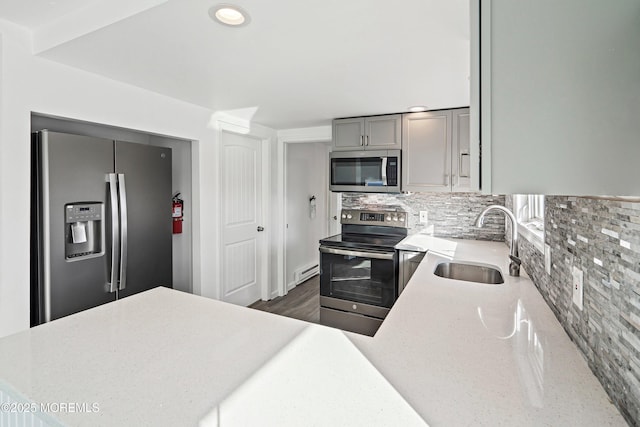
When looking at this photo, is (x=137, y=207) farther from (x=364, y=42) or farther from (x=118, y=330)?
(x=364, y=42)

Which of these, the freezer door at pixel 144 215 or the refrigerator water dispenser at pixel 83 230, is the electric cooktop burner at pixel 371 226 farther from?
the refrigerator water dispenser at pixel 83 230

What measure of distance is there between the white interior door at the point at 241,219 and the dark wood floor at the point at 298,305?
218mm

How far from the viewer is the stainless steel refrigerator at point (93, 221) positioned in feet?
5.95

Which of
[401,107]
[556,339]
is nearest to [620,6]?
[556,339]

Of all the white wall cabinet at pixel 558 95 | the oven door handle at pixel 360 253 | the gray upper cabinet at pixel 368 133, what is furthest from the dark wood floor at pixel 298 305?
the white wall cabinet at pixel 558 95

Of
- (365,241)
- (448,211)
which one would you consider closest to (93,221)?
(365,241)

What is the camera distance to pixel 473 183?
0.64 metres

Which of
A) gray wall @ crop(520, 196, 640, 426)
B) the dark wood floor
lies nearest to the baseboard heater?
the dark wood floor

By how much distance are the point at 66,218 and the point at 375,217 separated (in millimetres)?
2618

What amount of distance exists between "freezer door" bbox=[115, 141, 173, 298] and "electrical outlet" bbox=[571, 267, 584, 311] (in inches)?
96.8

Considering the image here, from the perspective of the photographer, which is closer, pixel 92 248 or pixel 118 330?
pixel 118 330

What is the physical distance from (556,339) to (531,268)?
772 mm

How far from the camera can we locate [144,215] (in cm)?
234

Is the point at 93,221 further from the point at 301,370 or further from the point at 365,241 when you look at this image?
the point at 365,241
